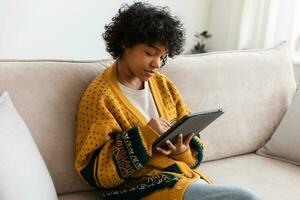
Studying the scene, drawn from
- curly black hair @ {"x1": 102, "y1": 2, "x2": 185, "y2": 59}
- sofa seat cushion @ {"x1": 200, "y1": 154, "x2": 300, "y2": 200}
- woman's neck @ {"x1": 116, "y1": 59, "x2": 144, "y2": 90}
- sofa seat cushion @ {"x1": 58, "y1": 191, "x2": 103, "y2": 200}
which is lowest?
sofa seat cushion @ {"x1": 200, "y1": 154, "x2": 300, "y2": 200}

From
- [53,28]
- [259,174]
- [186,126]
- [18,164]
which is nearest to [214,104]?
[259,174]

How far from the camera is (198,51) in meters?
3.28

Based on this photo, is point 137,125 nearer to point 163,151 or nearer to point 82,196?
point 163,151

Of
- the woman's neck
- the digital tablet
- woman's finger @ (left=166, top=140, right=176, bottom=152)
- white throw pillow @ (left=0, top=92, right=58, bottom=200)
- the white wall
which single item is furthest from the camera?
the white wall

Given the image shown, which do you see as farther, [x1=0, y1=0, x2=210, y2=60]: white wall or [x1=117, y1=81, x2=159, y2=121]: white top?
[x1=0, y1=0, x2=210, y2=60]: white wall

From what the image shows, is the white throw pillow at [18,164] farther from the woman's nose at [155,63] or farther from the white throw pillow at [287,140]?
the white throw pillow at [287,140]

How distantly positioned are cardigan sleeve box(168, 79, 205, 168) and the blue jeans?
180 millimetres

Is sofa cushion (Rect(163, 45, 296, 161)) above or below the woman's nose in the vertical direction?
below

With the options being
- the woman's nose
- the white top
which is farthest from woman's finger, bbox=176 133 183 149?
the woman's nose

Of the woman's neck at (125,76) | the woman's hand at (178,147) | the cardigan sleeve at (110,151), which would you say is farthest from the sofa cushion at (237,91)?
the cardigan sleeve at (110,151)

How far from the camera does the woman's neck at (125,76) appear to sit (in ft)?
5.14

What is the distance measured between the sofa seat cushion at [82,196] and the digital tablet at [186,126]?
30cm

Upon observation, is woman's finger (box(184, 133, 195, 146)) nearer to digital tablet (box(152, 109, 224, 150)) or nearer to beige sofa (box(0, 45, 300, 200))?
digital tablet (box(152, 109, 224, 150))

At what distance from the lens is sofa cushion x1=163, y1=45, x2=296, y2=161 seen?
193 cm
